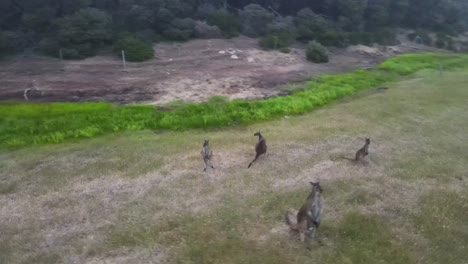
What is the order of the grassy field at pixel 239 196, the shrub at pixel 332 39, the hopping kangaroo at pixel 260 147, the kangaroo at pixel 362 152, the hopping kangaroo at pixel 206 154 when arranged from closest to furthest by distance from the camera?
1. the grassy field at pixel 239 196
2. the hopping kangaroo at pixel 206 154
3. the kangaroo at pixel 362 152
4. the hopping kangaroo at pixel 260 147
5. the shrub at pixel 332 39

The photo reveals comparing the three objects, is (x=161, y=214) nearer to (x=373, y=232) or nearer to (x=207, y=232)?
(x=207, y=232)

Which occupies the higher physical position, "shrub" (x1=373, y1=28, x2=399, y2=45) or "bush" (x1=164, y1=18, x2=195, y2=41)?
"bush" (x1=164, y1=18, x2=195, y2=41)

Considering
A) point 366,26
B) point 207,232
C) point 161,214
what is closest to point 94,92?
point 161,214

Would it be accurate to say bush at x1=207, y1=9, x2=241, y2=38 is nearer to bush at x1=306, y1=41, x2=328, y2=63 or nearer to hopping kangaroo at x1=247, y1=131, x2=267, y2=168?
bush at x1=306, y1=41, x2=328, y2=63

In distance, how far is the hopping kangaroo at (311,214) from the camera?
10906 mm

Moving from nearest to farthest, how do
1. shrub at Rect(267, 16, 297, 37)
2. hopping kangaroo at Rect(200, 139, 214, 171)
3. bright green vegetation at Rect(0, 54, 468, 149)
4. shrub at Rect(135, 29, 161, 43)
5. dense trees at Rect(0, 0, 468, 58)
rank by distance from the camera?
hopping kangaroo at Rect(200, 139, 214, 171), bright green vegetation at Rect(0, 54, 468, 149), dense trees at Rect(0, 0, 468, 58), shrub at Rect(135, 29, 161, 43), shrub at Rect(267, 16, 297, 37)

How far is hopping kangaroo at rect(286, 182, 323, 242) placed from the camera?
35.8 feet

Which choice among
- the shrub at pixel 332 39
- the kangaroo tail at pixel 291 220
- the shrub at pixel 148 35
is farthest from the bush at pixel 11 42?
the kangaroo tail at pixel 291 220

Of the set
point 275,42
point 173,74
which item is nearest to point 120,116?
point 173,74

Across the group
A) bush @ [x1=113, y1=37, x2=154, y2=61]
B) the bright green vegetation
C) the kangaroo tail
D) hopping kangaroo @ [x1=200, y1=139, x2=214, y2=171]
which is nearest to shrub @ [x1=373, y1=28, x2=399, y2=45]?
the bright green vegetation

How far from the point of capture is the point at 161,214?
504 inches

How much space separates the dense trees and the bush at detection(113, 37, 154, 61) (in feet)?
6.49

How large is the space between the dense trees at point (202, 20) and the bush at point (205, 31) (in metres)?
0.10

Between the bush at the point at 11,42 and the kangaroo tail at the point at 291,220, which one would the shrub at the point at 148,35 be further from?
the kangaroo tail at the point at 291,220
